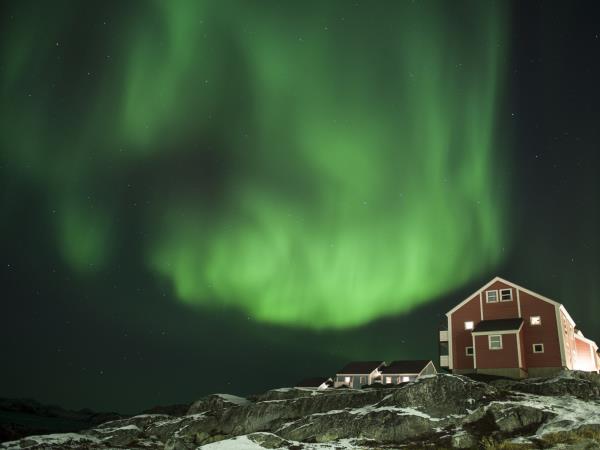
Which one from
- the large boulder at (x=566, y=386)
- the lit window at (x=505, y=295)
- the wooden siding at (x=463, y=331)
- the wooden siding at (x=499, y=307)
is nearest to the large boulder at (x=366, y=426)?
the large boulder at (x=566, y=386)

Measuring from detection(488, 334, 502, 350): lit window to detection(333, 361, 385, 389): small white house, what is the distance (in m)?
42.8

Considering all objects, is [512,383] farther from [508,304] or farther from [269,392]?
[269,392]

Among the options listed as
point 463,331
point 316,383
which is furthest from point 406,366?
point 463,331

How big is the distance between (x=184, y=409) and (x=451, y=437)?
5452cm

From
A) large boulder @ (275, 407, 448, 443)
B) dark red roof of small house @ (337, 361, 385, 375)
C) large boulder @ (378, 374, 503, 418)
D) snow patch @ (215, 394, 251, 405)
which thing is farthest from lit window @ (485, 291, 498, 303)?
dark red roof of small house @ (337, 361, 385, 375)

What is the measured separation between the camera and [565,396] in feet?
132

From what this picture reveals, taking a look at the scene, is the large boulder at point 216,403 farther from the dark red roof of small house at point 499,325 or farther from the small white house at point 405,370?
the small white house at point 405,370

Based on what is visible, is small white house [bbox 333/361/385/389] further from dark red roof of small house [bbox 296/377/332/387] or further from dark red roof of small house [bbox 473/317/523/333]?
dark red roof of small house [bbox 473/317/523/333]

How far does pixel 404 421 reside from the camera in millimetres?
38219

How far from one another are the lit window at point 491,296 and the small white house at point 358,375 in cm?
4135

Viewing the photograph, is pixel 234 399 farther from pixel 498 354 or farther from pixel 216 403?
pixel 498 354

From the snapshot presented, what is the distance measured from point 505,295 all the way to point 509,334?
19.2 ft

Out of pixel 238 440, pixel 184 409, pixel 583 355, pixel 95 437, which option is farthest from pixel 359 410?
pixel 184 409

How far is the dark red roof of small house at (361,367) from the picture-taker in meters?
97.9
